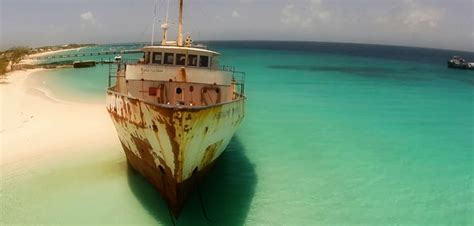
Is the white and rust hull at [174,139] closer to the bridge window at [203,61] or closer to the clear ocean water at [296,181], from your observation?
the clear ocean water at [296,181]

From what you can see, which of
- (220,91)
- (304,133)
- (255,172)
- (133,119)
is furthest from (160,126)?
(304,133)

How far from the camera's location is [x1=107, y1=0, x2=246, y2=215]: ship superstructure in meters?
9.55

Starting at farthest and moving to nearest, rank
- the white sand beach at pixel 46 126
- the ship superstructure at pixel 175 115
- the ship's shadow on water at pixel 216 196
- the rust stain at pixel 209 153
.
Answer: the white sand beach at pixel 46 126 → the rust stain at pixel 209 153 → the ship's shadow on water at pixel 216 196 → the ship superstructure at pixel 175 115

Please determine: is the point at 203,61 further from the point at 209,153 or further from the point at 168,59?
the point at 209,153

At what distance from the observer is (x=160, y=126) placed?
A: 962 centimetres

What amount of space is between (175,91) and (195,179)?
289 cm

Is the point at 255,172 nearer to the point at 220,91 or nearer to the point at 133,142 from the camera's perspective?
the point at 220,91

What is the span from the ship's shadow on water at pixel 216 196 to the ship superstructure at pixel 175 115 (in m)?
0.39

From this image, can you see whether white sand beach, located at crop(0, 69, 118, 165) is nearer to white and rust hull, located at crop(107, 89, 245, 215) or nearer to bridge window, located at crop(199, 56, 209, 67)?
white and rust hull, located at crop(107, 89, 245, 215)

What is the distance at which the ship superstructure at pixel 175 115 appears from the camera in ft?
31.3

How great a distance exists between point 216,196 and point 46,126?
11.5 metres

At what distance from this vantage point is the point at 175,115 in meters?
9.12

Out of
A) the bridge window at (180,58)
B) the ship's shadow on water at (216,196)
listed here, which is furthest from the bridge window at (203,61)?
the ship's shadow on water at (216,196)

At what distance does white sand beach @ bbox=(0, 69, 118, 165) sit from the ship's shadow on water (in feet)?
15.4
